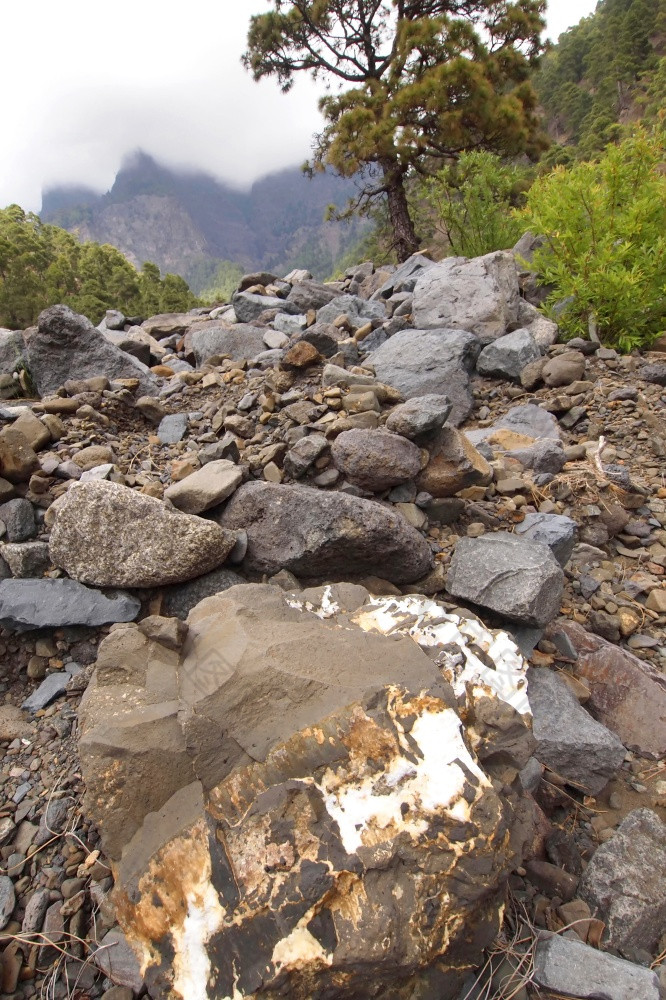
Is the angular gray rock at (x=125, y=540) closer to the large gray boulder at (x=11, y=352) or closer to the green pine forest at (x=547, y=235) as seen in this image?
the large gray boulder at (x=11, y=352)

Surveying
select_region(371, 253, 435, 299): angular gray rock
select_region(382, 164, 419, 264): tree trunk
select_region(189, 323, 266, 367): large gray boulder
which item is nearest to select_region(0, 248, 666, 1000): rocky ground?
select_region(189, 323, 266, 367): large gray boulder

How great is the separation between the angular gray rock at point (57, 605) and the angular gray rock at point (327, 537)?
2.12 feet

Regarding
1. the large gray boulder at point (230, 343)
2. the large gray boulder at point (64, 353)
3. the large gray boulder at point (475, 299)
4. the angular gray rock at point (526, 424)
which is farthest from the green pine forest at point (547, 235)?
the large gray boulder at point (64, 353)

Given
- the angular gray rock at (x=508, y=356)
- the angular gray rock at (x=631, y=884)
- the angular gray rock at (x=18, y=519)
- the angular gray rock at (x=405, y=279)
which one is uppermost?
the angular gray rock at (x=405, y=279)

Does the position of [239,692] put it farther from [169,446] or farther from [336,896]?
[169,446]

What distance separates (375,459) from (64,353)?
136 inches

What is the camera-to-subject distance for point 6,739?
6.70ft

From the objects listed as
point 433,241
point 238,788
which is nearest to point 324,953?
point 238,788

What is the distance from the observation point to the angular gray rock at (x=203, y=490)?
2.79 metres


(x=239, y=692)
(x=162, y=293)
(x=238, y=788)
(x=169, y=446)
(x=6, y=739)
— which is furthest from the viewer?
(x=162, y=293)

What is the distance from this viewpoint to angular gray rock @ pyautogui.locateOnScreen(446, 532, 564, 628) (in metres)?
2.35

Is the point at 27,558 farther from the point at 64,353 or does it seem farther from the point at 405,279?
the point at 405,279

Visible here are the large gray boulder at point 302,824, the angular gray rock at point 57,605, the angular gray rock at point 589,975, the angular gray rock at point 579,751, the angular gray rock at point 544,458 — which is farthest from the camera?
the angular gray rock at point 544,458

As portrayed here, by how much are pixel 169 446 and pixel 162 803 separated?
2.63 m
